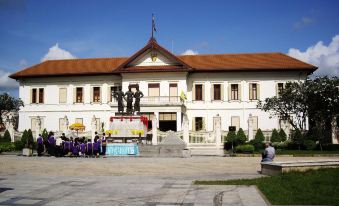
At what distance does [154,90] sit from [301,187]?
3205 cm

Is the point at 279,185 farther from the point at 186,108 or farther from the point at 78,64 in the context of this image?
the point at 78,64

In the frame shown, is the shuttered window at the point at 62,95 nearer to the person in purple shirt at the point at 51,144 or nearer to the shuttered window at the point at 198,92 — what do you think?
the shuttered window at the point at 198,92

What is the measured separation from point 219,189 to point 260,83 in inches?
1269

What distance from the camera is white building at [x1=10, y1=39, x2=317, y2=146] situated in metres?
39.3

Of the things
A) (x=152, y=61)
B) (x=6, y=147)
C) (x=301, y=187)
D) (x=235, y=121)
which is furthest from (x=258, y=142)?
(x=301, y=187)

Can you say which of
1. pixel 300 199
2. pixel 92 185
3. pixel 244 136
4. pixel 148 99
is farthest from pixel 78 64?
pixel 300 199

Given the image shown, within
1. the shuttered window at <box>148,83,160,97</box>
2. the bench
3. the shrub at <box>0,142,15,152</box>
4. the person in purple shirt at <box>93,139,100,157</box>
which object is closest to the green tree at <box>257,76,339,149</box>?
the shuttered window at <box>148,83,160,97</box>

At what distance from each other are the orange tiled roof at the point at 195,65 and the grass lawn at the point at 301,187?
29245mm

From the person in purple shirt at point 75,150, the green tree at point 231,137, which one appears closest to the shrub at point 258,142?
the green tree at point 231,137

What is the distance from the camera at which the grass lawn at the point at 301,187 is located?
23.7 ft

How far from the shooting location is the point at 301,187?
855cm

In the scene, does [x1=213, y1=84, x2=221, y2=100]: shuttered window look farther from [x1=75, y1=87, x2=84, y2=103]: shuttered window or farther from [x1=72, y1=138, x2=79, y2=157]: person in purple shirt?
[x1=72, y1=138, x2=79, y2=157]: person in purple shirt

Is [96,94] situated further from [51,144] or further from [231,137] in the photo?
[51,144]

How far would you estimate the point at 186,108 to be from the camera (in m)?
40.5
